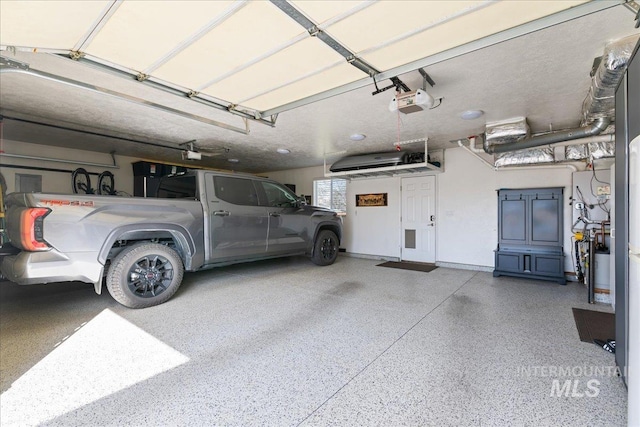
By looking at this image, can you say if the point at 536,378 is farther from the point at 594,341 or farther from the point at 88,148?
the point at 88,148

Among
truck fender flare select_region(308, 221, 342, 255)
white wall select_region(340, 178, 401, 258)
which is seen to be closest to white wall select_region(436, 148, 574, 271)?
white wall select_region(340, 178, 401, 258)

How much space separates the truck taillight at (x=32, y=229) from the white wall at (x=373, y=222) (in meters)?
A: 6.03

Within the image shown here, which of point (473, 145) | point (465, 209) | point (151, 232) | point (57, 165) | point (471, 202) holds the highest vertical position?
point (473, 145)

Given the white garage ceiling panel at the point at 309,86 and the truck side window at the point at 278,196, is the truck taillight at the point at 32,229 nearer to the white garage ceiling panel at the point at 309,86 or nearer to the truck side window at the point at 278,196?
the white garage ceiling panel at the point at 309,86

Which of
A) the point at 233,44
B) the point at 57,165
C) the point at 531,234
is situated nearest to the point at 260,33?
the point at 233,44

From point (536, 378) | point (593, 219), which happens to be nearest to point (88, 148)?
point (536, 378)

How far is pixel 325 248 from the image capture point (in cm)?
598

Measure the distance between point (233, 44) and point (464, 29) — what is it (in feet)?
5.56

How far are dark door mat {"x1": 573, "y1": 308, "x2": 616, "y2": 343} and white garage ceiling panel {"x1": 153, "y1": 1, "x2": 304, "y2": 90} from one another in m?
3.65

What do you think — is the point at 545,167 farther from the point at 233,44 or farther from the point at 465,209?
the point at 233,44

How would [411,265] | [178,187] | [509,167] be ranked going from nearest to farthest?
1. [178,187]
2. [509,167]
3. [411,265]

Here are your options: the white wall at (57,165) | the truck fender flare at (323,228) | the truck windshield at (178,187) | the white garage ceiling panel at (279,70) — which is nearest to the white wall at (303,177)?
the truck fender flare at (323,228)

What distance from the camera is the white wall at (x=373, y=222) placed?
6758 millimetres

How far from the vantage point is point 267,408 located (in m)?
1.60
